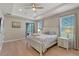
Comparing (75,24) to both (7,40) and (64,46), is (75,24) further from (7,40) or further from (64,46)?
(7,40)

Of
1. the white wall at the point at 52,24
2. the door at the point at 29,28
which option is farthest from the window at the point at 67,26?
the door at the point at 29,28

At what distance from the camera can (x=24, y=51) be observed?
2303mm

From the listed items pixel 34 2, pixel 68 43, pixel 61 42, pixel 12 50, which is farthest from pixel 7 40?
pixel 68 43

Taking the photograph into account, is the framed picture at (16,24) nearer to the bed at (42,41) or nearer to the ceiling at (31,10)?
the ceiling at (31,10)

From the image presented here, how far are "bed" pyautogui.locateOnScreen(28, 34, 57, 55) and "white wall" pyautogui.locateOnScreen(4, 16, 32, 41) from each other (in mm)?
287

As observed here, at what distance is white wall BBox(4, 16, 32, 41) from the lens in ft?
7.48

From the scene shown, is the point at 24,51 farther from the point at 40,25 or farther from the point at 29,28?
the point at 40,25

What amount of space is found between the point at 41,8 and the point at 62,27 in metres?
0.71

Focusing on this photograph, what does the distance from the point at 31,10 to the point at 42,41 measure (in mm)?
796

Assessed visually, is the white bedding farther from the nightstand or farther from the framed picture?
the framed picture

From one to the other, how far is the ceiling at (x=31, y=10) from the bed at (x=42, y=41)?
1.66ft

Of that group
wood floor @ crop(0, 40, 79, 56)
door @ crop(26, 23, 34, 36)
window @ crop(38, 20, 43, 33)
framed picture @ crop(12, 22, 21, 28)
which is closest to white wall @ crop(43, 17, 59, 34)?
window @ crop(38, 20, 43, 33)

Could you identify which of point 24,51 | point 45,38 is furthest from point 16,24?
point 45,38

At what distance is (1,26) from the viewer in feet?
7.47
